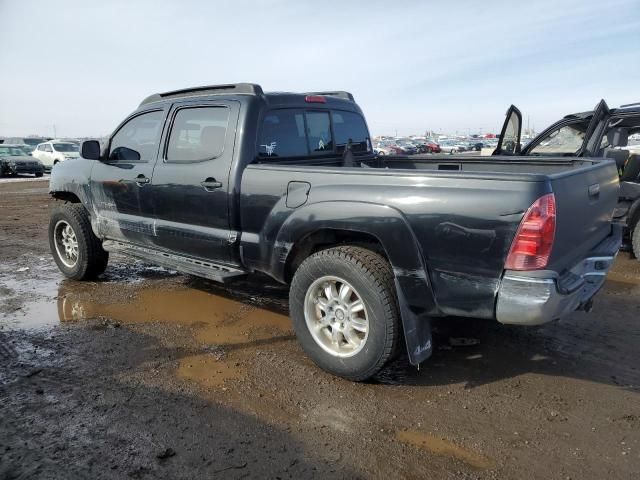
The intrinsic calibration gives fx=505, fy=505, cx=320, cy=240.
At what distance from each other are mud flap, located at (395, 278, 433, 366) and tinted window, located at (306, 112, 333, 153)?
6.28ft

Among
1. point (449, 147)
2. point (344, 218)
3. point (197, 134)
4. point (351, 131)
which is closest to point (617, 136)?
point (351, 131)

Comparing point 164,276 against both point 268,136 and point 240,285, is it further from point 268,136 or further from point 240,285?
point 268,136

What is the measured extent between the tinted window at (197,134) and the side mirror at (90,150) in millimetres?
1130

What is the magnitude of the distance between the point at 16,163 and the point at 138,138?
20.4m

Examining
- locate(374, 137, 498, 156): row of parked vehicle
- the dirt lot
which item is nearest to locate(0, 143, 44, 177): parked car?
locate(374, 137, 498, 156): row of parked vehicle

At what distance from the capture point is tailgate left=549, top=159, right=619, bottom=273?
9.07 feet

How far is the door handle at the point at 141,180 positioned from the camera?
457 cm

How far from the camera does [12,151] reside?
22.9 m

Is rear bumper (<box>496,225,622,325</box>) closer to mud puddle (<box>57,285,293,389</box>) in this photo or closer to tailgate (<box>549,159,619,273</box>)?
tailgate (<box>549,159,619,273</box>)

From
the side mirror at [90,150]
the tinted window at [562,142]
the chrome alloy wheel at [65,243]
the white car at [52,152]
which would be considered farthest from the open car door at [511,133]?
the white car at [52,152]

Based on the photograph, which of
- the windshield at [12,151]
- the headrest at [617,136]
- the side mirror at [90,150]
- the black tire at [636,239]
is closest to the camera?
the side mirror at [90,150]

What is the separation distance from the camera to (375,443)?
106 inches

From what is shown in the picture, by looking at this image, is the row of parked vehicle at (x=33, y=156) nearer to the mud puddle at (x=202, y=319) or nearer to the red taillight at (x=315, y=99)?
the mud puddle at (x=202, y=319)

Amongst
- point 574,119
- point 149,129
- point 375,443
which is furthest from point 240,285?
point 574,119
